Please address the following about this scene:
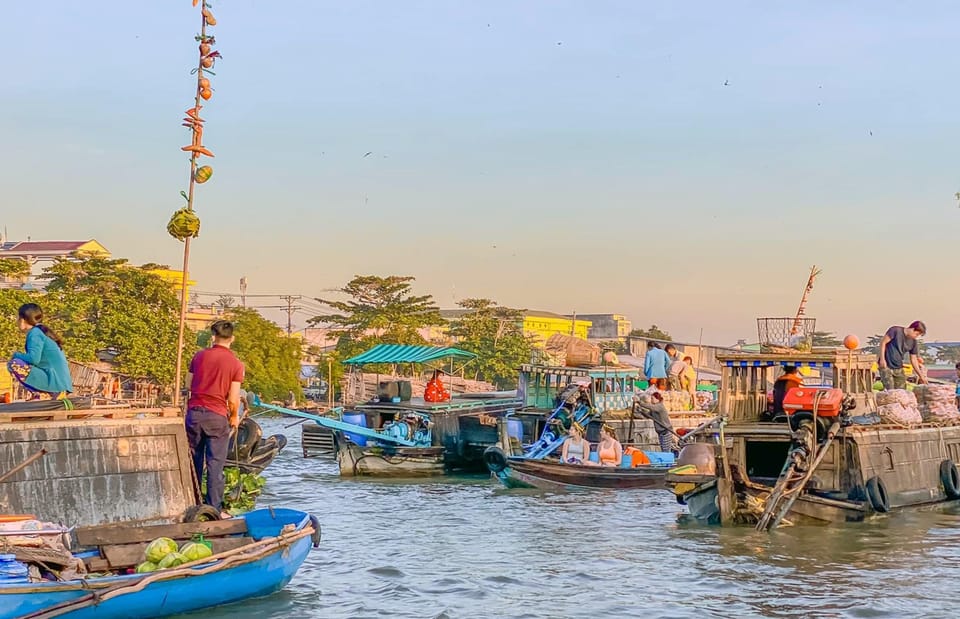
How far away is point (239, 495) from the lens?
14023mm

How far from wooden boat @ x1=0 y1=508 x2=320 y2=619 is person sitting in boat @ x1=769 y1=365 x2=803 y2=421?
351 inches

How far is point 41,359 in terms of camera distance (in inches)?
449

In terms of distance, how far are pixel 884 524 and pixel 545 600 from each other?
706 cm

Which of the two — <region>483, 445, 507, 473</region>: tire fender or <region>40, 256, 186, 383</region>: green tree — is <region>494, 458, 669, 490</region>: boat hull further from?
<region>40, 256, 186, 383</region>: green tree

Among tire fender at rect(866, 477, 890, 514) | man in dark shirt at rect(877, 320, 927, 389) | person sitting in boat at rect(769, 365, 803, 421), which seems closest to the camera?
tire fender at rect(866, 477, 890, 514)

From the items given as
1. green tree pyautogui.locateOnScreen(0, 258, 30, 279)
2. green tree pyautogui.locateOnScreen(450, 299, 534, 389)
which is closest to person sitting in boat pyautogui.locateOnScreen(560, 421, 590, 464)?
green tree pyautogui.locateOnScreen(0, 258, 30, 279)

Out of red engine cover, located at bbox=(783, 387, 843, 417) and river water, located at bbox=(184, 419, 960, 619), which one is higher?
red engine cover, located at bbox=(783, 387, 843, 417)

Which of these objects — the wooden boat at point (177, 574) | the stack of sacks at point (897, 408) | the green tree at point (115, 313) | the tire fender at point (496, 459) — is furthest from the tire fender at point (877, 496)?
the green tree at point (115, 313)

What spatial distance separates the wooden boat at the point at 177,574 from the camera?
336 inches

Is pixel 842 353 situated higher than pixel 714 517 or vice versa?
pixel 842 353

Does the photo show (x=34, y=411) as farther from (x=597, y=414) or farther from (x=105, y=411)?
(x=597, y=414)

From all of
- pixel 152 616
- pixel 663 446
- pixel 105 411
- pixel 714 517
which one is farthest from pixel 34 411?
pixel 663 446

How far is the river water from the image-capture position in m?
11.4

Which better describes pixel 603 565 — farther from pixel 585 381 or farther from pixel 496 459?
pixel 585 381
